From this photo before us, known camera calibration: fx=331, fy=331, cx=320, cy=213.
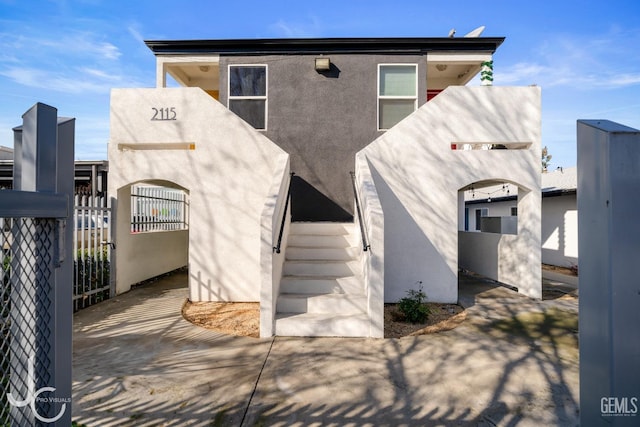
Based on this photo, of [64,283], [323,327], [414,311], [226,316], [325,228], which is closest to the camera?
[64,283]

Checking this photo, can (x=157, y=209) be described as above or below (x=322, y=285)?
above

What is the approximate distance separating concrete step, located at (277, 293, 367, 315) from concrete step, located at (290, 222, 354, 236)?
1923mm

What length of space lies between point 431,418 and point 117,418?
2831 millimetres

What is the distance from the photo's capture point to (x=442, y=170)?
6.86 metres

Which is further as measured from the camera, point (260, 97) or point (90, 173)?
point (90, 173)

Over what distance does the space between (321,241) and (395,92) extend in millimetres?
4563

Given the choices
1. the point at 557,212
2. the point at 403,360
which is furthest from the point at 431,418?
the point at 557,212

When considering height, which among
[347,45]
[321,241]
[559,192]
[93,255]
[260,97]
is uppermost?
[347,45]

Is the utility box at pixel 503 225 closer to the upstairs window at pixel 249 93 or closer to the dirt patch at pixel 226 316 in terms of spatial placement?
the dirt patch at pixel 226 316

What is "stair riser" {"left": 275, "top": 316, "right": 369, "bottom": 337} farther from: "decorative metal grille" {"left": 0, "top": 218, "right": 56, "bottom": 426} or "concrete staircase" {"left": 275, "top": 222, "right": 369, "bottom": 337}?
"decorative metal grille" {"left": 0, "top": 218, "right": 56, "bottom": 426}

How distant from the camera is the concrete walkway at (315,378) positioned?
3.04m

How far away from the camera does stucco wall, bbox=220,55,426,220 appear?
848 cm

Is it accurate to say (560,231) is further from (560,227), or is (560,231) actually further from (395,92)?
(395,92)

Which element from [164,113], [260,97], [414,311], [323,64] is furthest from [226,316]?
[323,64]
